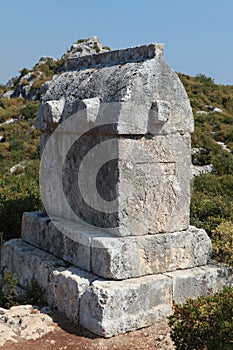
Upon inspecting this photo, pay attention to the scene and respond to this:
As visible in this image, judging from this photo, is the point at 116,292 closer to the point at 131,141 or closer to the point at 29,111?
the point at 131,141

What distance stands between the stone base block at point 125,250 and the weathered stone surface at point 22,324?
60cm

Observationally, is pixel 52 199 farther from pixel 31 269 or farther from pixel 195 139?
pixel 195 139

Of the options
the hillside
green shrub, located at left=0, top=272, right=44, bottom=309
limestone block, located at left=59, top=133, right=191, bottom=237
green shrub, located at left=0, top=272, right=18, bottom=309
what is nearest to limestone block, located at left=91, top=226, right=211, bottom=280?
limestone block, located at left=59, top=133, right=191, bottom=237

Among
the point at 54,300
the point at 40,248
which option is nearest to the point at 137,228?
the point at 54,300

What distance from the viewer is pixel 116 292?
387 centimetres

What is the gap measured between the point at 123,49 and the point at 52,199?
1874 mm

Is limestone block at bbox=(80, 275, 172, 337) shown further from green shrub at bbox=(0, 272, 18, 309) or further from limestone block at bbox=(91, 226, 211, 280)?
green shrub at bbox=(0, 272, 18, 309)

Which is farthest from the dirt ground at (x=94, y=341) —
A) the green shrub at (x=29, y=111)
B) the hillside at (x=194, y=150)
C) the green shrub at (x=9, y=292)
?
the green shrub at (x=29, y=111)

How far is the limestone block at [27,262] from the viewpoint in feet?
15.4

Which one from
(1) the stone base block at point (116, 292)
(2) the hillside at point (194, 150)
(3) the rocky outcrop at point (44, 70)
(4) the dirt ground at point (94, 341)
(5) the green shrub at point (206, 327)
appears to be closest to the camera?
(5) the green shrub at point (206, 327)

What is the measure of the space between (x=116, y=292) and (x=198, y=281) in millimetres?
948

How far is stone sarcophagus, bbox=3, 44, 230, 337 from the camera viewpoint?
4.07 meters

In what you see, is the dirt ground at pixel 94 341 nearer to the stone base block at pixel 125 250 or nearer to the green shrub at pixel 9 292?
the stone base block at pixel 125 250

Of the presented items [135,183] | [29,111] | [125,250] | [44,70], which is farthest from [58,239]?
[44,70]
